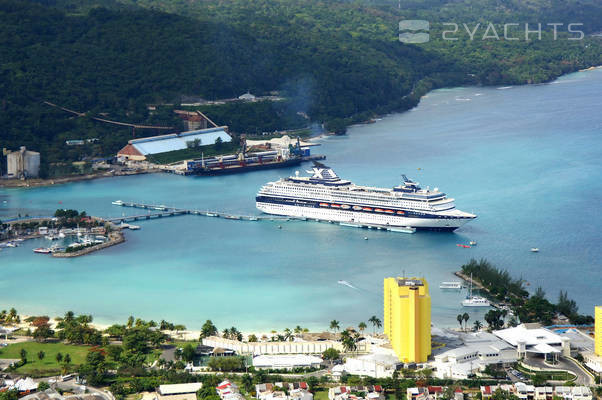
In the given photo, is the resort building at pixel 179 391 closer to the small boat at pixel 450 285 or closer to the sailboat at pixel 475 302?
the sailboat at pixel 475 302

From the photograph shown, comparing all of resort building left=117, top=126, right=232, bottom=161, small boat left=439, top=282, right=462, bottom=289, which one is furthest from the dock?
resort building left=117, top=126, right=232, bottom=161

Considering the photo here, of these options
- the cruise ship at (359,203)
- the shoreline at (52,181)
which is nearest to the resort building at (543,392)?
the cruise ship at (359,203)

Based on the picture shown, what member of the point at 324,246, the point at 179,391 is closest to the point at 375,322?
the point at 179,391

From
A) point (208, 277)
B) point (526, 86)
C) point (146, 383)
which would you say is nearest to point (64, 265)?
point (208, 277)

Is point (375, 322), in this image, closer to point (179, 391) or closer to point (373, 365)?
point (373, 365)
